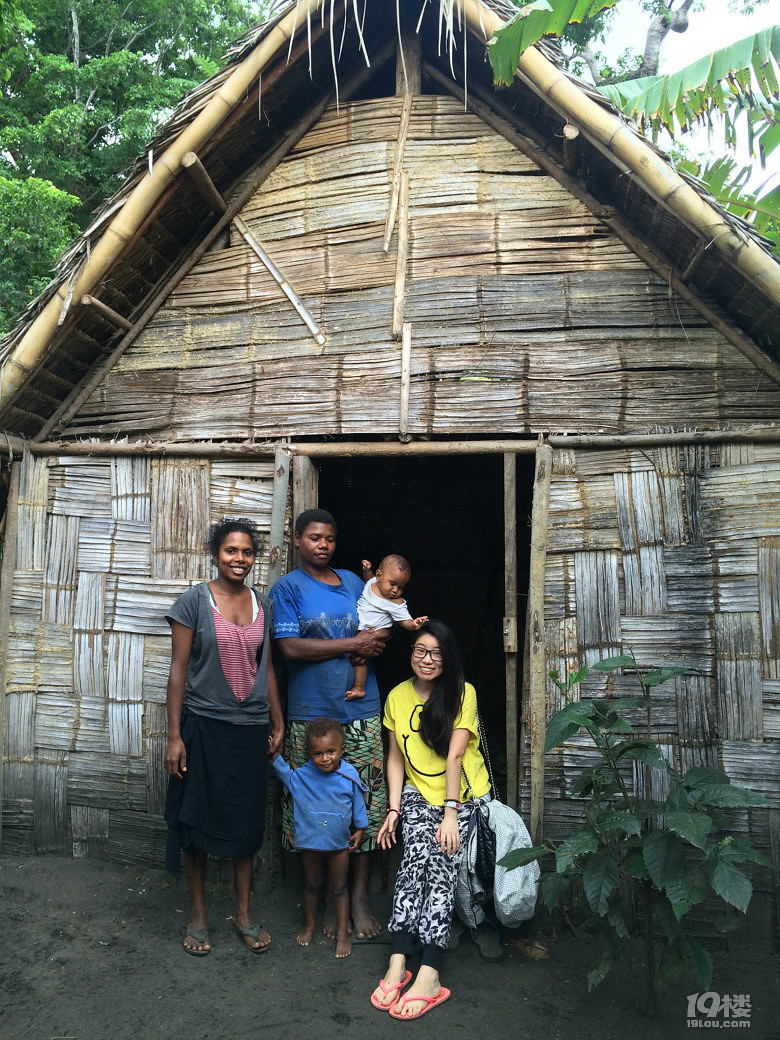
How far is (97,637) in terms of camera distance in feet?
14.5

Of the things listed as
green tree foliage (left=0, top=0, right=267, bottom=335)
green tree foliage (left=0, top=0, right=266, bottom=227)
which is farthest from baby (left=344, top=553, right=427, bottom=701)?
green tree foliage (left=0, top=0, right=266, bottom=227)

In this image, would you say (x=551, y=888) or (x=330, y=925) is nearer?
(x=551, y=888)

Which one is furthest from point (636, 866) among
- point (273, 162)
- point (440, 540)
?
point (440, 540)

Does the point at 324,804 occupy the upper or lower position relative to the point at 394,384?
lower

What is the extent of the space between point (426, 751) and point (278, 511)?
4.90 feet

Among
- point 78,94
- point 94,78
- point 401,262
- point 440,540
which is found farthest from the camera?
point 78,94

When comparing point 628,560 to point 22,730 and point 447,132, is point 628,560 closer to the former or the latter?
point 447,132

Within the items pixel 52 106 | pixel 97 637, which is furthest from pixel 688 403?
pixel 52 106

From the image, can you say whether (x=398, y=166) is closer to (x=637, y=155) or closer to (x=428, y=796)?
(x=637, y=155)

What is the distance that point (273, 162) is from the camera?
15.1 ft

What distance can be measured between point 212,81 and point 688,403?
303cm

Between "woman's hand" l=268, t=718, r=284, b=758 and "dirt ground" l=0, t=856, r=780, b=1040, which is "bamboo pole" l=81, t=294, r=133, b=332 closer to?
"woman's hand" l=268, t=718, r=284, b=758

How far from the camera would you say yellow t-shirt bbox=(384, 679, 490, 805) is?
3.63 m

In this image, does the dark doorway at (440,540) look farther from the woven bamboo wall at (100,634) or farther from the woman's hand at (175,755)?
the woman's hand at (175,755)
